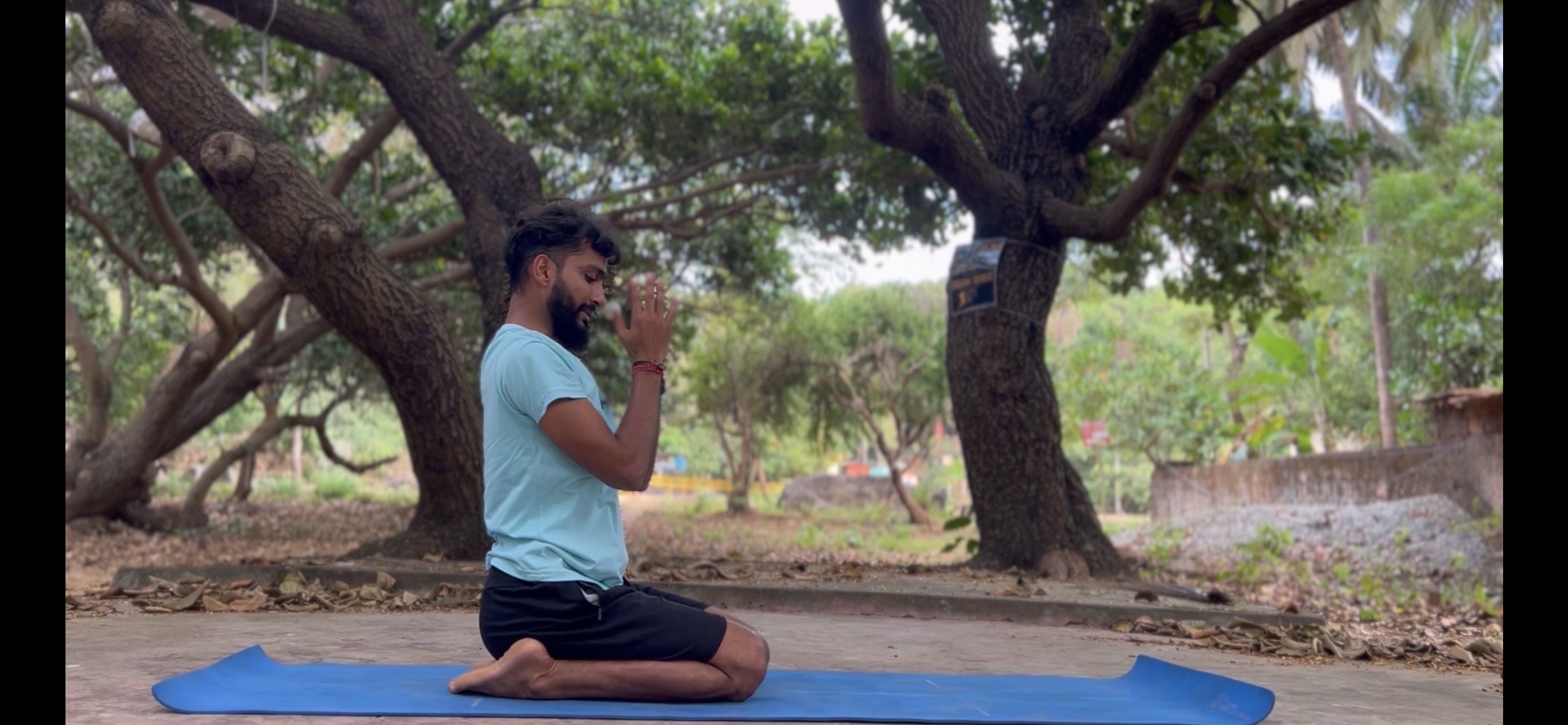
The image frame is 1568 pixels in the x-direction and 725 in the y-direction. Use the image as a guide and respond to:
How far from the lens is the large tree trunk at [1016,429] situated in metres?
9.92

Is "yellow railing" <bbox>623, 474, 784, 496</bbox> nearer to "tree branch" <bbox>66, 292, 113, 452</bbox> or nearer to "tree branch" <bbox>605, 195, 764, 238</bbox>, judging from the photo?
"tree branch" <bbox>66, 292, 113, 452</bbox>

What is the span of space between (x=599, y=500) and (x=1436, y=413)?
16604mm

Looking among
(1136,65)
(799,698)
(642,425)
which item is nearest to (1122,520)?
(1136,65)

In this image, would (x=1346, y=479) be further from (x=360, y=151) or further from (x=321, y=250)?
(x=321, y=250)

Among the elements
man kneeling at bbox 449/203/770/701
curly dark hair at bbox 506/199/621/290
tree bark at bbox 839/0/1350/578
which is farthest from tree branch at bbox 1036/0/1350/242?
man kneeling at bbox 449/203/770/701

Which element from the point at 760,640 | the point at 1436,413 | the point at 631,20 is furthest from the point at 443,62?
the point at 1436,413

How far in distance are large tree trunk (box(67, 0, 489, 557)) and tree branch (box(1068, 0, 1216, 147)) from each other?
512 centimetres

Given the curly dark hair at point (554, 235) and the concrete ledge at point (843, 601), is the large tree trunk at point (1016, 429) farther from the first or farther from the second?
Answer: the curly dark hair at point (554, 235)

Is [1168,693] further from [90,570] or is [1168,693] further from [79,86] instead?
[79,86]

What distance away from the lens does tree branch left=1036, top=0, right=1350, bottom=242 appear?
27.5ft

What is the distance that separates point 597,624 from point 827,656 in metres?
1.84

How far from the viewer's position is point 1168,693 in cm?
435

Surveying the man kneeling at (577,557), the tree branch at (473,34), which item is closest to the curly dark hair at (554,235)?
the man kneeling at (577,557)

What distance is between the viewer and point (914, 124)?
982 centimetres
